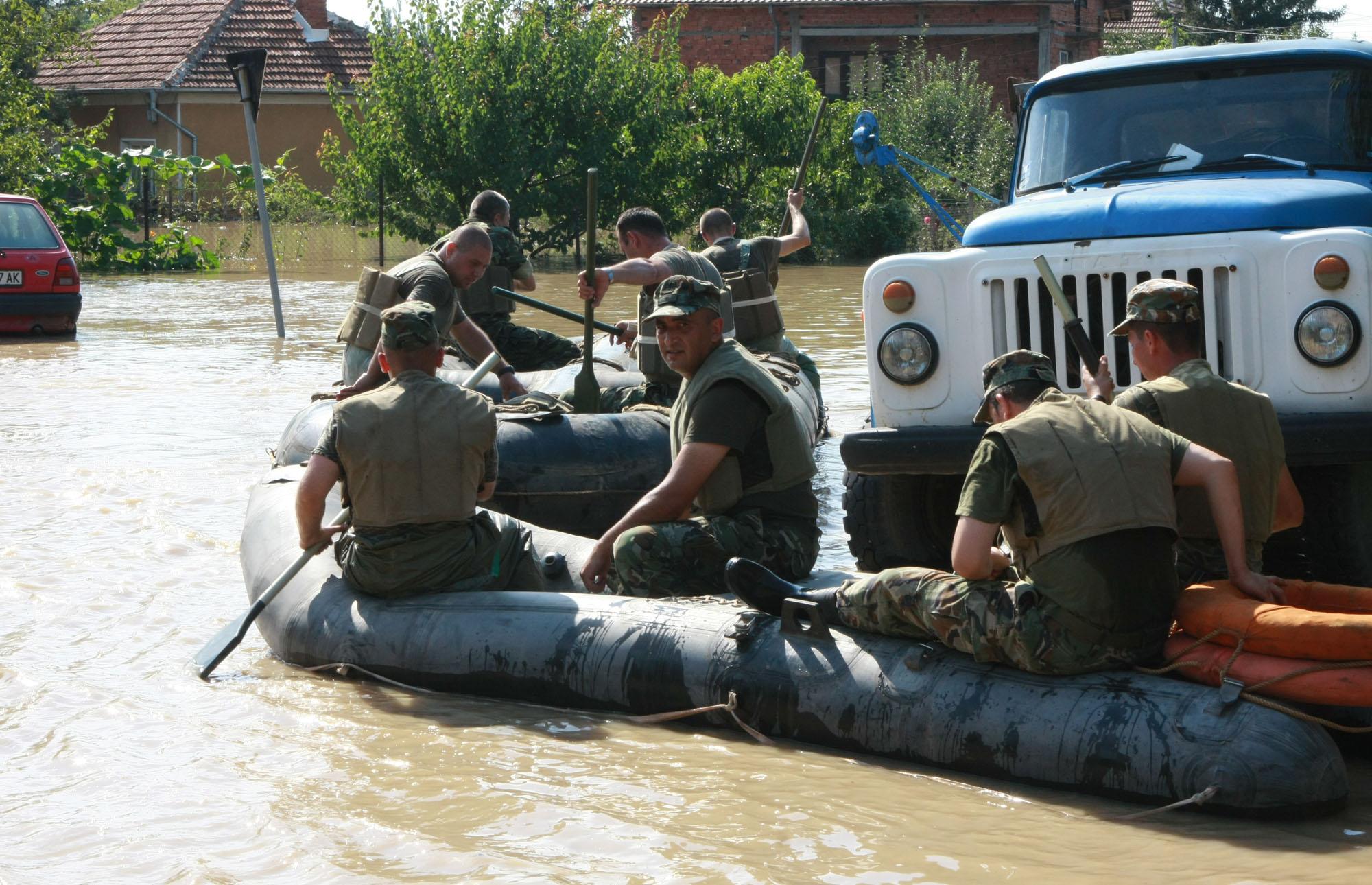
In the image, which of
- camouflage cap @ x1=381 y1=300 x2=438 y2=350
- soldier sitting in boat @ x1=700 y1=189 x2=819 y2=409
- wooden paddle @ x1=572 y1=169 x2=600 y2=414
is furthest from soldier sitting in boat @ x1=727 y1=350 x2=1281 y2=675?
soldier sitting in boat @ x1=700 y1=189 x2=819 y2=409

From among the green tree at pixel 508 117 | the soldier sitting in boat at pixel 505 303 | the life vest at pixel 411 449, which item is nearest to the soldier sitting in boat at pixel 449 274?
the soldier sitting in boat at pixel 505 303

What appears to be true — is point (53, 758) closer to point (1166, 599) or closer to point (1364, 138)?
point (1166, 599)

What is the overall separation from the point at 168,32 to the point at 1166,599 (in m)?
40.5

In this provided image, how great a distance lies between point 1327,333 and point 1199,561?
3.22 feet

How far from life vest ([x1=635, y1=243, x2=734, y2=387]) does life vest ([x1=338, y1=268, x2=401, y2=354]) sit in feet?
4.24

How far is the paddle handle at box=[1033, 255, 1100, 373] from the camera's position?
567cm

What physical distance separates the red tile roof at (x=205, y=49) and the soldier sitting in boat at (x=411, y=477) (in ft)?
112

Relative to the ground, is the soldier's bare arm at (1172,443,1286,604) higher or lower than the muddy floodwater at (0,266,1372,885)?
higher

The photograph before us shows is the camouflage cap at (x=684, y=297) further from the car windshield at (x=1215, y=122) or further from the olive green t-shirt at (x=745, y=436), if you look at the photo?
the car windshield at (x=1215, y=122)

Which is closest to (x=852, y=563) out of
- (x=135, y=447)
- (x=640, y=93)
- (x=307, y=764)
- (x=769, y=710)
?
(x=769, y=710)

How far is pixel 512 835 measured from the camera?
4.38 meters

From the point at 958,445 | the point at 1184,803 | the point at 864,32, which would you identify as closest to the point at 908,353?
the point at 958,445

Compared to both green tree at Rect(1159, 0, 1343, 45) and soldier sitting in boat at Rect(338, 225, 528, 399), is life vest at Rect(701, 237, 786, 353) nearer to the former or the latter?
soldier sitting in boat at Rect(338, 225, 528, 399)

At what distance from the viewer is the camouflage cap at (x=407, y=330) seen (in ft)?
19.5
